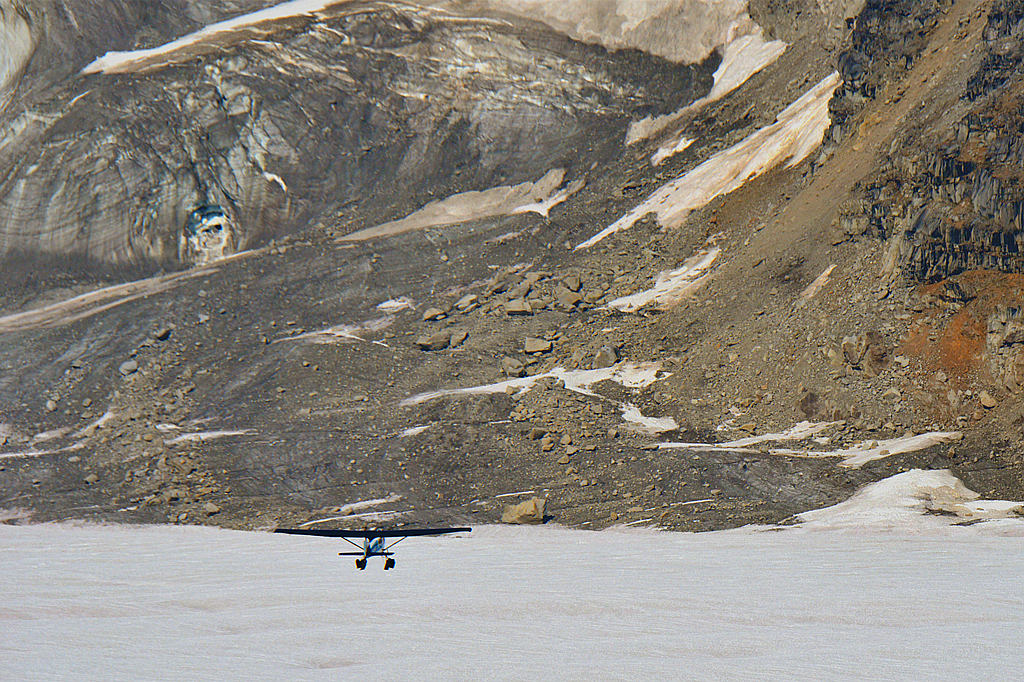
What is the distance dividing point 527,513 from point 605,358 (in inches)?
337

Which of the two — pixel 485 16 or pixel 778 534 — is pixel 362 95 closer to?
pixel 485 16

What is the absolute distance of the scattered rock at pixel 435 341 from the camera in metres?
35.5

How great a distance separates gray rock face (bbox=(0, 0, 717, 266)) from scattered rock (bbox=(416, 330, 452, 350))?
38.0 ft

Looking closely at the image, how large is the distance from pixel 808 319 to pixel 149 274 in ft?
94.6

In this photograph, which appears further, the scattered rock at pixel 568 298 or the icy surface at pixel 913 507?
the scattered rock at pixel 568 298

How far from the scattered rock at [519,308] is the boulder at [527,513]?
37.8ft

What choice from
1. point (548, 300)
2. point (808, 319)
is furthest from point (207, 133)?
point (808, 319)

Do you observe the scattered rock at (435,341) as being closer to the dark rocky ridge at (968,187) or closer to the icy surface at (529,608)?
the icy surface at (529,608)

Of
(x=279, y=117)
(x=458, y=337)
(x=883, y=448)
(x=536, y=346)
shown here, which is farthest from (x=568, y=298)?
(x=279, y=117)

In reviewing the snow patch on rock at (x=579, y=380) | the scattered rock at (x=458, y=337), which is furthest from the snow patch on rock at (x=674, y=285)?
the scattered rock at (x=458, y=337)

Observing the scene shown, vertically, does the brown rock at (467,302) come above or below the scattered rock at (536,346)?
above

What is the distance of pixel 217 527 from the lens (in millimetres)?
27359

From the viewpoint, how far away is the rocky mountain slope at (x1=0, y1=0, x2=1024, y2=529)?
28.3 m

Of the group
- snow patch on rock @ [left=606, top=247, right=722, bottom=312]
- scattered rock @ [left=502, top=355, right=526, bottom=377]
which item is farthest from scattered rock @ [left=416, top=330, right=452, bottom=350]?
snow patch on rock @ [left=606, top=247, right=722, bottom=312]
